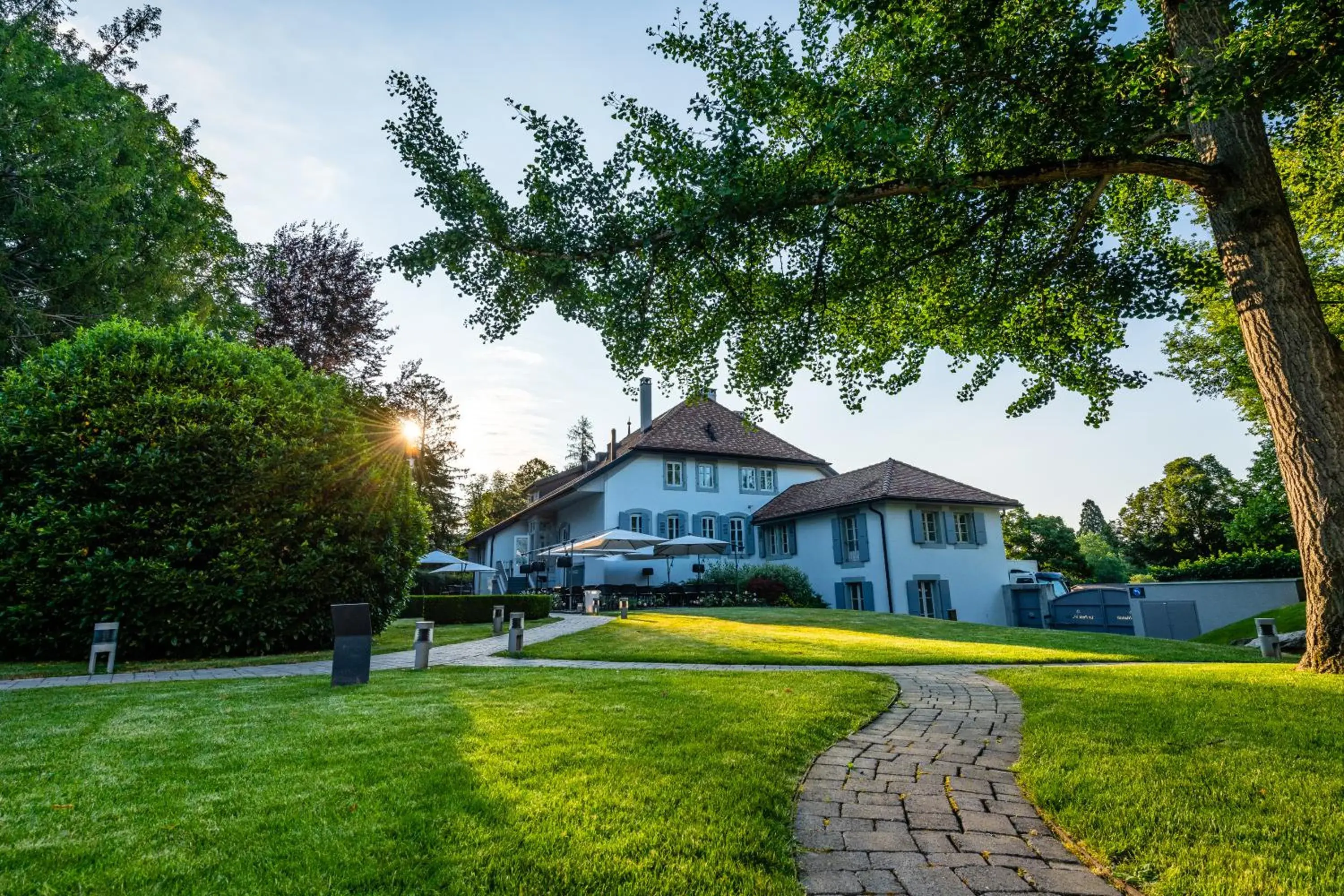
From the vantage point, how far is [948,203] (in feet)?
26.1

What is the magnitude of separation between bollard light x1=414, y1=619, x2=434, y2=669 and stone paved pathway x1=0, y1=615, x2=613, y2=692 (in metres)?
0.44

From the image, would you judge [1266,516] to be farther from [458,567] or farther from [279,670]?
[279,670]

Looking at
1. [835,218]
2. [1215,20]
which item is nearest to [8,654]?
[835,218]

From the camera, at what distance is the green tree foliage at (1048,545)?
46.0m

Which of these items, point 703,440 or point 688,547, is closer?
point 688,547

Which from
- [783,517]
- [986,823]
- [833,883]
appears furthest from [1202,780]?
[783,517]

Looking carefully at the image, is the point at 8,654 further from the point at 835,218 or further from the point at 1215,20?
the point at 1215,20

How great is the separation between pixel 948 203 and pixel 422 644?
28.9 ft

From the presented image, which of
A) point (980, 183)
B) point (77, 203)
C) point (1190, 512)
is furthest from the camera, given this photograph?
point (1190, 512)

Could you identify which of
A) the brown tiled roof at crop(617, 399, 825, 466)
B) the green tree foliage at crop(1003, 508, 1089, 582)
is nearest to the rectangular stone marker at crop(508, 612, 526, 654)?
the brown tiled roof at crop(617, 399, 825, 466)

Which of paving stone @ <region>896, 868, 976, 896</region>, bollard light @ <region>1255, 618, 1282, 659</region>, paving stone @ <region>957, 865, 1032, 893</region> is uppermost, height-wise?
paving stone @ <region>896, 868, 976, 896</region>

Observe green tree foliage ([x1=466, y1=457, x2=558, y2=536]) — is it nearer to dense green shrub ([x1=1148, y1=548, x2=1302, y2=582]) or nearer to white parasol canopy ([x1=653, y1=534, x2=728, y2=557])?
white parasol canopy ([x1=653, y1=534, x2=728, y2=557])

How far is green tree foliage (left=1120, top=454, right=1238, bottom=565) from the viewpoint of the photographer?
137 ft

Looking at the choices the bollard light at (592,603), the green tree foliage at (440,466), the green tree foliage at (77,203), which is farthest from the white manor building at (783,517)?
the green tree foliage at (77,203)
